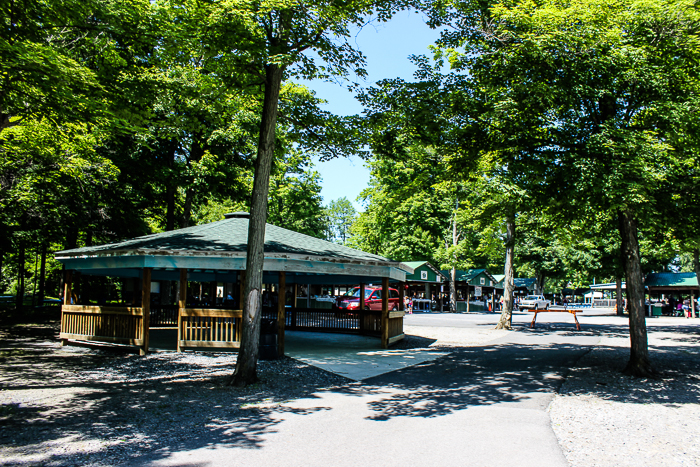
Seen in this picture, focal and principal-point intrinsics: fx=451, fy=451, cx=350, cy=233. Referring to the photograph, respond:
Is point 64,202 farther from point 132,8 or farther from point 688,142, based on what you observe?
point 688,142

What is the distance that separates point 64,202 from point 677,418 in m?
23.1

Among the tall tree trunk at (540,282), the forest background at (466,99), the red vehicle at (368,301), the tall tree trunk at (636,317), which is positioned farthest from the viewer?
the tall tree trunk at (540,282)

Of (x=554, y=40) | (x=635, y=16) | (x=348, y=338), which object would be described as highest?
(x=635, y=16)

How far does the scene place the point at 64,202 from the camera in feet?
67.6

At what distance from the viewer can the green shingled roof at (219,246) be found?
1268 cm

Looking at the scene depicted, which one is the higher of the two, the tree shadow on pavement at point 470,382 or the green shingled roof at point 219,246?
the green shingled roof at point 219,246

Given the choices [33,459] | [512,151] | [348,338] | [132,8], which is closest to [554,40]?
[512,151]

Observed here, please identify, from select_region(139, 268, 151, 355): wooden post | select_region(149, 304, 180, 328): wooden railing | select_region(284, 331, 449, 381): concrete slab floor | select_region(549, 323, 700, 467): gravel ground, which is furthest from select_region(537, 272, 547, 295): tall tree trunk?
select_region(139, 268, 151, 355): wooden post

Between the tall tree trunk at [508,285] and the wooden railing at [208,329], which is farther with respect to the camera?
the tall tree trunk at [508,285]

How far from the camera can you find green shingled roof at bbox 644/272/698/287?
43219 mm

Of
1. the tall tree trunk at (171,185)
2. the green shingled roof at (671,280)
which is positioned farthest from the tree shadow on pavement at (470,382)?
the green shingled roof at (671,280)

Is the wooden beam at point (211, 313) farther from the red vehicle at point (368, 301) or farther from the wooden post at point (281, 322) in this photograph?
the red vehicle at point (368, 301)

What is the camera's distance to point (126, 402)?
7.58 metres

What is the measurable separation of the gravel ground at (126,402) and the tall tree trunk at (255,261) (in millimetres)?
459
